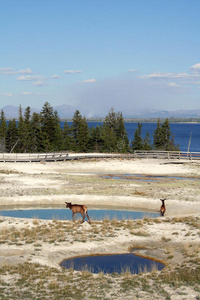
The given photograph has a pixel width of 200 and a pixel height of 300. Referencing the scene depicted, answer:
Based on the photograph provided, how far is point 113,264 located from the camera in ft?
58.6

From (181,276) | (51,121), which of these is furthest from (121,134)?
(181,276)

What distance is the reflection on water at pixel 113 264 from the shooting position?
55.8 feet

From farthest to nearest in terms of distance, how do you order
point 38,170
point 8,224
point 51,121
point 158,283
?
point 51,121, point 38,170, point 8,224, point 158,283

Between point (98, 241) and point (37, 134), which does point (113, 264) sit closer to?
point (98, 241)

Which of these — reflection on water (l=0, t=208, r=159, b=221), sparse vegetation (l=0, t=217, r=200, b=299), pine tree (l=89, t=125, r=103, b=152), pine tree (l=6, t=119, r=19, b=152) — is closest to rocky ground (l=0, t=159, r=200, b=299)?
sparse vegetation (l=0, t=217, r=200, b=299)

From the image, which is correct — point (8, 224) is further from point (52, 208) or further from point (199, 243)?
point (199, 243)

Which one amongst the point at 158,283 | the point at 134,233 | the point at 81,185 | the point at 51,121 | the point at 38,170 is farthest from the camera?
the point at 51,121

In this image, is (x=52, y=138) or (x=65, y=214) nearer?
(x=65, y=214)

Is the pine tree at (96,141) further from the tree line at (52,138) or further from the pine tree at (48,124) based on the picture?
the pine tree at (48,124)

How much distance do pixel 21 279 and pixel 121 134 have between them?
90315mm

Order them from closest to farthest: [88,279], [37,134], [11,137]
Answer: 1. [88,279]
2. [37,134]
3. [11,137]

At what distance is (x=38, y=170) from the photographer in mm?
52719

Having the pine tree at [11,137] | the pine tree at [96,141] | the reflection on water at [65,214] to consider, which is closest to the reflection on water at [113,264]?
the reflection on water at [65,214]

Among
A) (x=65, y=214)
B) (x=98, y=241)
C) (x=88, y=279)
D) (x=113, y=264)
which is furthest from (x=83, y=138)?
(x=88, y=279)
